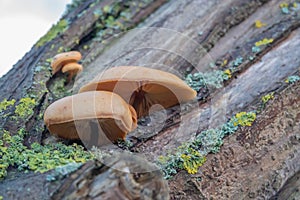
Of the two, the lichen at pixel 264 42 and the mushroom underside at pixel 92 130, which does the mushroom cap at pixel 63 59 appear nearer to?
the mushroom underside at pixel 92 130

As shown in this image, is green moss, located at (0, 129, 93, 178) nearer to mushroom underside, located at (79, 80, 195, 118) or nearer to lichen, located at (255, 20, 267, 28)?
mushroom underside, located at (79, 80, 195, 118)

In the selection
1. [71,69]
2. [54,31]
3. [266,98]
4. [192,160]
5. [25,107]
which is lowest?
[192,160]

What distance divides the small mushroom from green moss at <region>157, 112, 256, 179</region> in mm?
710

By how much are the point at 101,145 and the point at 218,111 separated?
507 millimetres

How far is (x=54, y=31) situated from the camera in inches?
97.6

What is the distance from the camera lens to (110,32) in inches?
99.3

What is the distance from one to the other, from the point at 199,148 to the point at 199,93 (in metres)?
0.41

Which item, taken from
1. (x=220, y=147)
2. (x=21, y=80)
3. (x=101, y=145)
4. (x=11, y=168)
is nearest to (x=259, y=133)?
(x=220, y=147)

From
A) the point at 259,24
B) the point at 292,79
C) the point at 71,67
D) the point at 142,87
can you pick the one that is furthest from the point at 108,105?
the point at 259,24

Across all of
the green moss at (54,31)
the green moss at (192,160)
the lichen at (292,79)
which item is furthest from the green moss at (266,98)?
the green moss at (54,31)

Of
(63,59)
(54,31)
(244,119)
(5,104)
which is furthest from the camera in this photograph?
(54,31)

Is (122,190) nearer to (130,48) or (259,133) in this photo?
(259,133)

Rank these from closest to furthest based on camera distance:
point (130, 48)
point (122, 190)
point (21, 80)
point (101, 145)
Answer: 1. point (122, 190)
2. point (101, 145)
3. point (21, 80)
4. point (130, 48)

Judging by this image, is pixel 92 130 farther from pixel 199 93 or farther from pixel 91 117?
pixel 199 93
